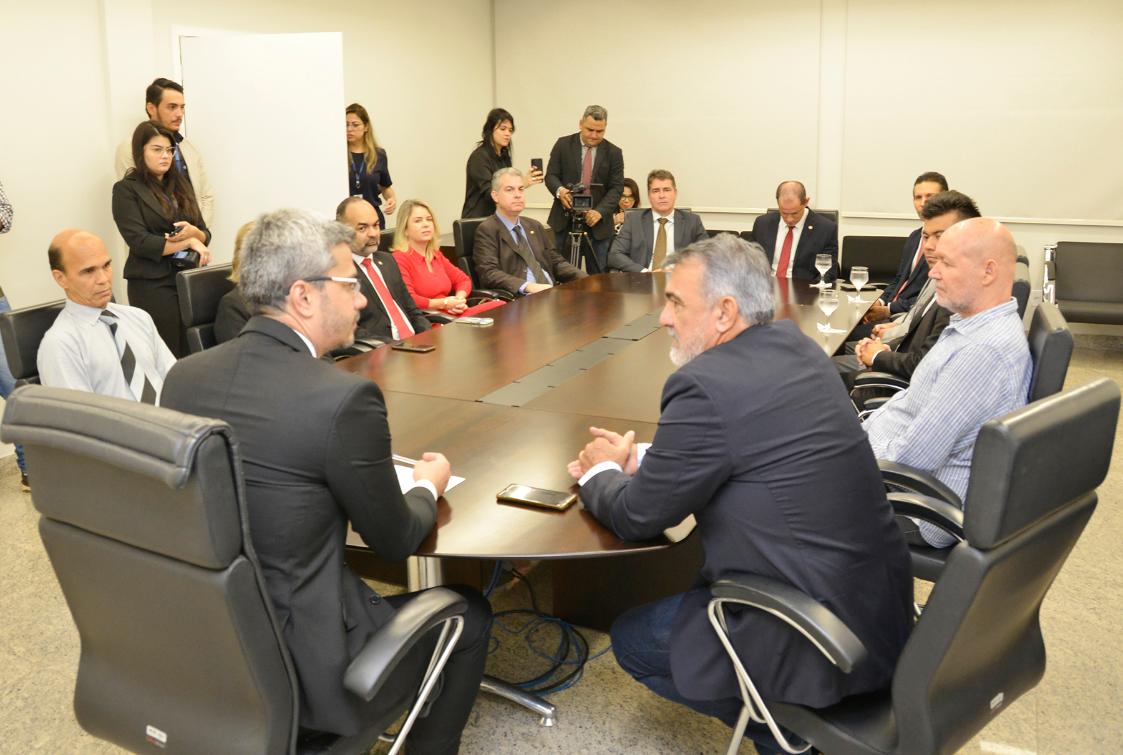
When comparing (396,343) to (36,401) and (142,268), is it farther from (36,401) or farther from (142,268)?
(36,401)

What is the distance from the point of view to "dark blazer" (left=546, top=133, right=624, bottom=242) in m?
7.23

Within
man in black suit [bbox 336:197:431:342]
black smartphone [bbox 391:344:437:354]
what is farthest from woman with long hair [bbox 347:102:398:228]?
black smartphone [bbox 391:344:437:354]

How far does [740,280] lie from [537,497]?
2.12 ft

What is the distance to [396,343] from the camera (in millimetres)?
3879

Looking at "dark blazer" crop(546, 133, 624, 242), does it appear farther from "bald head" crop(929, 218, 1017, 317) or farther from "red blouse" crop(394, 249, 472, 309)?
"bald head" crop(929, 218, 1017, 317)

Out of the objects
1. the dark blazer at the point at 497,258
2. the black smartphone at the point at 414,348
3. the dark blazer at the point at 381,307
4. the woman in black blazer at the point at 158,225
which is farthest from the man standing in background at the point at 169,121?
the black smartphone at the point at 414,348

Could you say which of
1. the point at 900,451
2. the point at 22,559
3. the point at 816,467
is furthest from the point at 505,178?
the point at 816,467

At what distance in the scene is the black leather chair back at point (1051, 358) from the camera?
8.18 feet

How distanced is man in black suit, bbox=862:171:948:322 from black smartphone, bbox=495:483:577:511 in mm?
3014

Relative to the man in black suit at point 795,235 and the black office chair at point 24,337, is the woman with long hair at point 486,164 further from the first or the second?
the black office chair at point 24,337

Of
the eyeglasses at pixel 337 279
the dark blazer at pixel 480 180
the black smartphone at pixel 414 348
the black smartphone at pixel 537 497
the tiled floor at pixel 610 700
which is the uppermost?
the dark blazer at pixel 480 180

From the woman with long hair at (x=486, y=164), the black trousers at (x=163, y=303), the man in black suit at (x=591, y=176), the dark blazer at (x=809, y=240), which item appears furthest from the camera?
the man in black suit at (x=591, y=176)

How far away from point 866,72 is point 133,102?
529 cm

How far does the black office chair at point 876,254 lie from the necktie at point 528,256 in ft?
9.16
